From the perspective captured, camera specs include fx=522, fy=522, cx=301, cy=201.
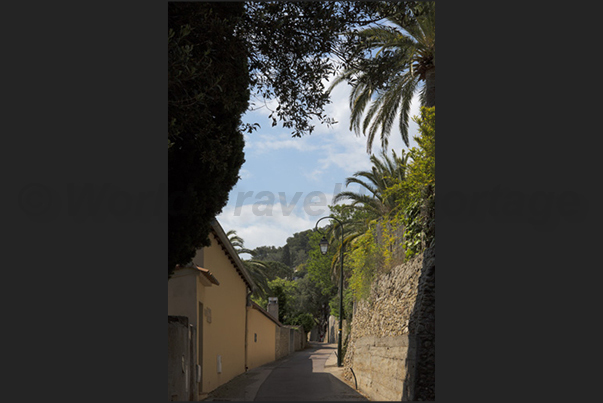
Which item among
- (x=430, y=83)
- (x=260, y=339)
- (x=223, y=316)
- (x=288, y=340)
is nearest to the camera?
(x=430, y=83)

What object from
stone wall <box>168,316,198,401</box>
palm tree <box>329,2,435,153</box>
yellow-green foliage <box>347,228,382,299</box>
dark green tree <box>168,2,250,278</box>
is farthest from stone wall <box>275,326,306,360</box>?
dark green tree <box>168,2,250,278</box>

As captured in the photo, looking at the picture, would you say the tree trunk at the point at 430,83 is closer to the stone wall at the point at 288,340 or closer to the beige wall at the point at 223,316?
the beige wall at the point at 223,316

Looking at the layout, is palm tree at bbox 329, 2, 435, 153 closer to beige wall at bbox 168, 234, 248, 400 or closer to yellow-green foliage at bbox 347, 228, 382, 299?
beige wall at bbox 168, 234, 248, 400

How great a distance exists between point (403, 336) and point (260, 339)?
50.0 feet

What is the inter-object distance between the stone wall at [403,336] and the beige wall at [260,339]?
26.0ft

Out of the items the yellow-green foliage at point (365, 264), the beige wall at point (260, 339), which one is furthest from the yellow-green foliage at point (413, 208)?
the beige wall at point (260, 339)

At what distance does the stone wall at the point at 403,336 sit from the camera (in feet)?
17.0

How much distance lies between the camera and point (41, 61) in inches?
161

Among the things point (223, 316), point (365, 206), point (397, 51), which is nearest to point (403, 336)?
point (397, 51)

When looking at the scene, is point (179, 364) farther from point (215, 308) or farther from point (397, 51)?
point (215, 308)

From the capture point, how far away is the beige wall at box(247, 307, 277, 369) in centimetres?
1831

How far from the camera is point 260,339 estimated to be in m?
21.2

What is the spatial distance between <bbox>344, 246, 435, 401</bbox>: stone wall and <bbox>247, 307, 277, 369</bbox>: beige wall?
26.0 feet

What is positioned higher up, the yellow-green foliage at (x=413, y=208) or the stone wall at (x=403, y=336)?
the yellow-green foliage at (x=413, y=208)
